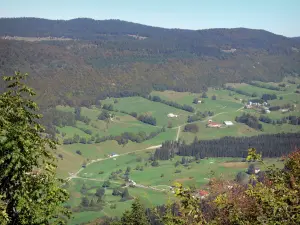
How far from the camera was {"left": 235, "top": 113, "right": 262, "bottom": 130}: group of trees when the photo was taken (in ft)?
562

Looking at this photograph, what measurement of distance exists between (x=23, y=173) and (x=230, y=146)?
131 m

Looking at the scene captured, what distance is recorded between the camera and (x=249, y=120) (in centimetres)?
17375

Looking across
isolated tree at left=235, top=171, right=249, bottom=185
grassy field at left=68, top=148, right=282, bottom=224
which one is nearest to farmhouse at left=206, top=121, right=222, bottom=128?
grassy field at left=68, top=148, right=282, bottom=224

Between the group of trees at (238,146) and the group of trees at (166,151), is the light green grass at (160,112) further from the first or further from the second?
the group of trees at (166,151)

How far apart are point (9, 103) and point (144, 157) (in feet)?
405

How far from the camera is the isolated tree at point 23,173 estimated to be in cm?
1271

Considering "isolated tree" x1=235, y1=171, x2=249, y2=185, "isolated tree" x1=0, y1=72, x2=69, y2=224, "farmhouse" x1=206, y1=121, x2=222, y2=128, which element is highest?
"isolated tree" x1=0, y1=72, x2=69, y2=224

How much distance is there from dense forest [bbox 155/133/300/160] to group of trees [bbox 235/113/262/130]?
21409mm

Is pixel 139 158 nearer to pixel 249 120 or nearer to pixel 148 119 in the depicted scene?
pixel 148 119

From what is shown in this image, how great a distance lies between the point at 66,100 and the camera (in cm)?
19875

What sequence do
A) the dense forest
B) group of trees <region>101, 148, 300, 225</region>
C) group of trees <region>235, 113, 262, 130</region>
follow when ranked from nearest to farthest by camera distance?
group of trees <region>101, 148, 300, 225</region>, the dense forest, group of trees <region>235, 113, 262, 130</region>

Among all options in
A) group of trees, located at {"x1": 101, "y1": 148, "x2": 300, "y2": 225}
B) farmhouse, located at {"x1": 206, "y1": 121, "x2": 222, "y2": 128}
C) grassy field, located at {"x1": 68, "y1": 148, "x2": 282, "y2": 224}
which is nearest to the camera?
group of trees, located at {"x1": 101, "y1": 148, "x2": 300, "y2": 225}

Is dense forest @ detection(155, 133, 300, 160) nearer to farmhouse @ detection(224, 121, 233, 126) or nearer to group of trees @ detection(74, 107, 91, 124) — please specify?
farmhouse @ detection(224, 121, 233, 126)

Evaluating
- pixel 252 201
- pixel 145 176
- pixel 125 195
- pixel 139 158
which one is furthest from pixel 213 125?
pixel 252 201
